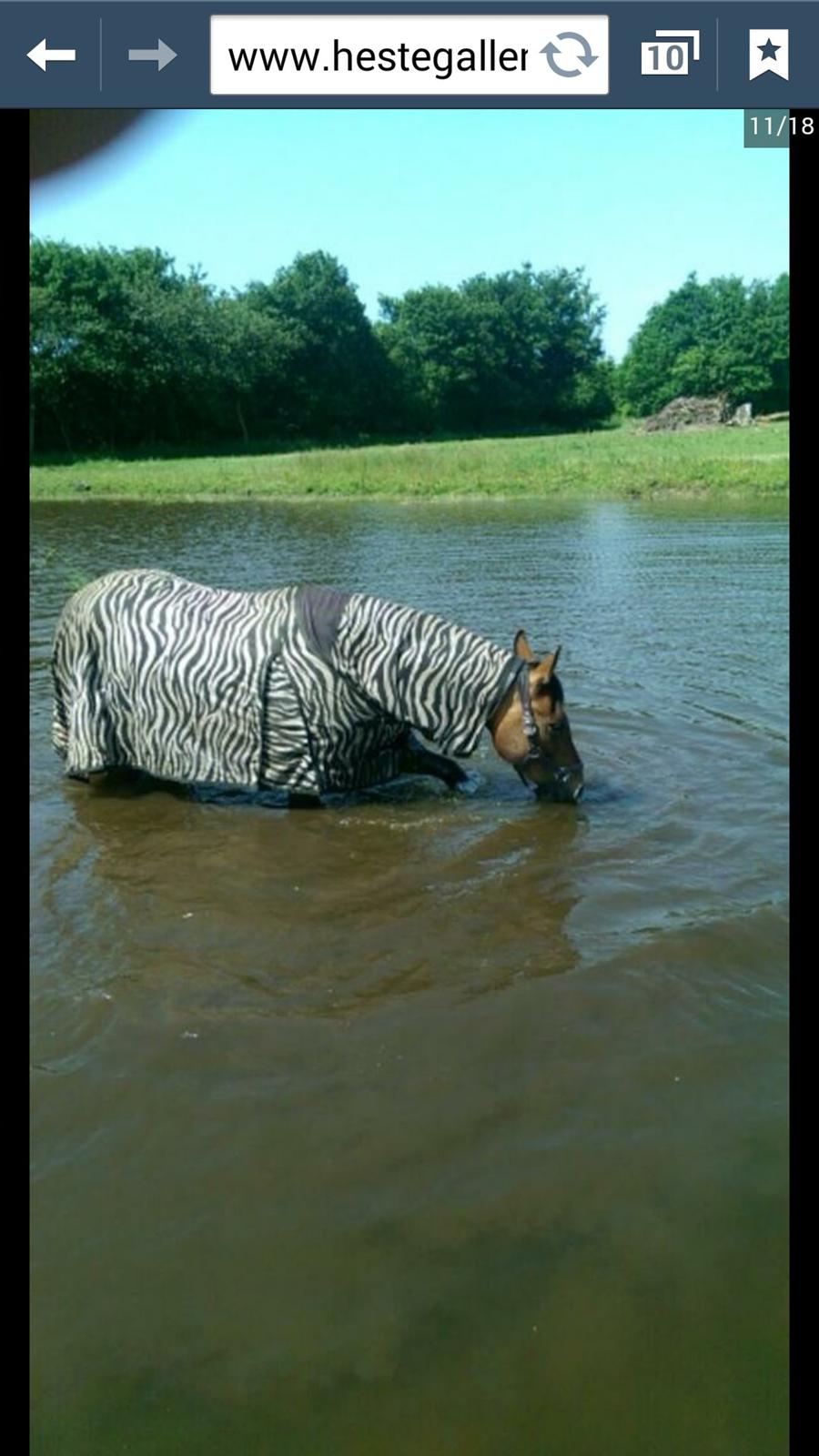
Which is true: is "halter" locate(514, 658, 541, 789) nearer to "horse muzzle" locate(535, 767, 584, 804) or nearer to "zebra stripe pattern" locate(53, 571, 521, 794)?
"zebra stripe pattern" locate(53, 571, 521, 794)

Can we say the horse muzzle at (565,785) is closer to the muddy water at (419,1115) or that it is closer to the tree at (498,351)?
the muddy water at (419,1115)

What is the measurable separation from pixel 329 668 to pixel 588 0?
199 inches

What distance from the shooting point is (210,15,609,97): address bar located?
130 inches

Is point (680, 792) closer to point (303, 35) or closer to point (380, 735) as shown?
point (380, 735)

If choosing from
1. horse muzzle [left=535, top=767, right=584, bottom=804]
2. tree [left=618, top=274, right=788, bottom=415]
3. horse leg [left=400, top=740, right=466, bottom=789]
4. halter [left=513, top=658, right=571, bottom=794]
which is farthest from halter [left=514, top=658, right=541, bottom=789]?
tree [left=618, top=274, right=788, bottom=415]

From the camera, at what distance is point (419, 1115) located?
470 cm

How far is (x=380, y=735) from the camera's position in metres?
8.30

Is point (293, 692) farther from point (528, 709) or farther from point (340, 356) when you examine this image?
point (340, 356)

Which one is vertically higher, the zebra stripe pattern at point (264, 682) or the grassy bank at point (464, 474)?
the grassy bank at point (464, 474)

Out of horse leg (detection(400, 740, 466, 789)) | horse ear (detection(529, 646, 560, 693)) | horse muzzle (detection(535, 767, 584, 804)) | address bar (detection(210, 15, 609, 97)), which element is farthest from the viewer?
horse leg (detection(400, 740, 466, 789))

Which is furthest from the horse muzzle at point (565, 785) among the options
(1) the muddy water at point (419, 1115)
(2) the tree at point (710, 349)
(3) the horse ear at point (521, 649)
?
(2) the tree at point (710, 349)

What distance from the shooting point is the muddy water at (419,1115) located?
3.35 m

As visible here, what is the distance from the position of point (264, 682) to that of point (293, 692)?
0.68ft

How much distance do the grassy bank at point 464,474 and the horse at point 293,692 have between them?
792 inches
